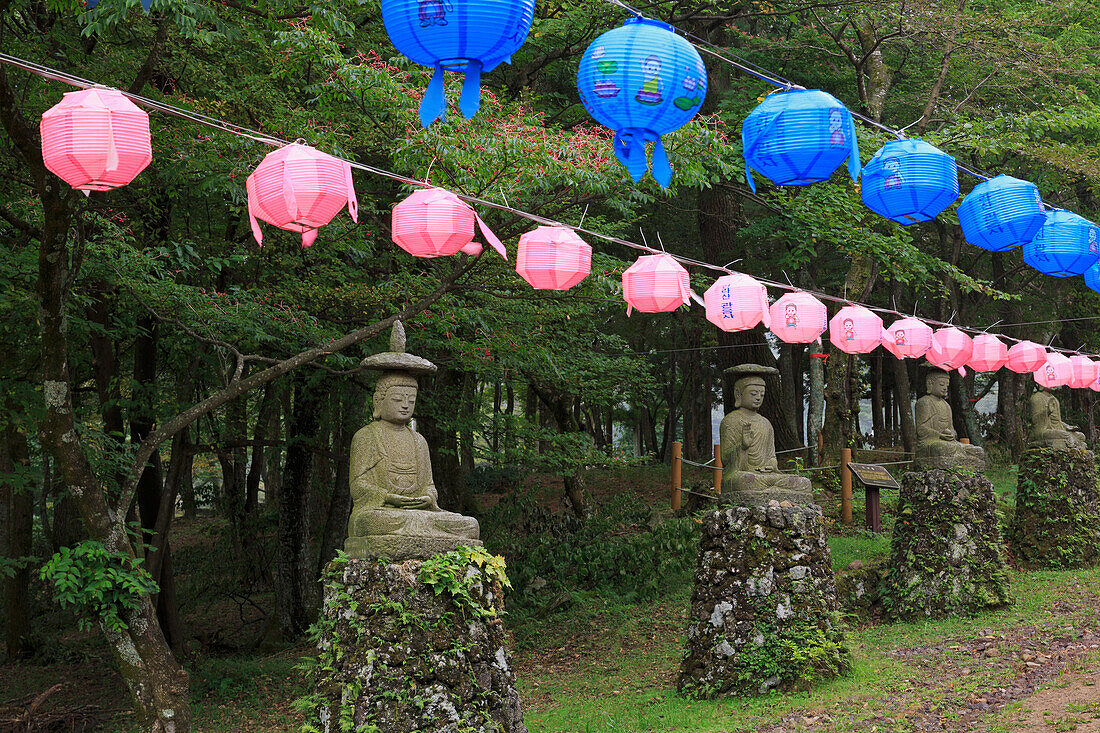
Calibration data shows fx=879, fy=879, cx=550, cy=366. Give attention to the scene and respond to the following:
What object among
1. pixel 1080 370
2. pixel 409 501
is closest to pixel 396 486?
pixel 409 501

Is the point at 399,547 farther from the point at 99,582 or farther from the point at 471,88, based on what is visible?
the point at 471,88

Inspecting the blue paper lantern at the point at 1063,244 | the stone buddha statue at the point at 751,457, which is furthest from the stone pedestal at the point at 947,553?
the blue paper lantern at the point at 1063,244

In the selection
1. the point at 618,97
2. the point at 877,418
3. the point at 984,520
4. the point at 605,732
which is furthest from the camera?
the point at 877,418

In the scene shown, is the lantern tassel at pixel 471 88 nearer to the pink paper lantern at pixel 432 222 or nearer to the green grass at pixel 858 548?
the pink paper lantern at pixel 432 222

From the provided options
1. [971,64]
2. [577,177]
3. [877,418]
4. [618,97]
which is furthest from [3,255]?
[877,418]

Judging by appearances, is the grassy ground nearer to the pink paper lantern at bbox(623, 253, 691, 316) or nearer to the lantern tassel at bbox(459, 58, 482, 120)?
the pink paper lantern at bbox(623, 253, 691, 316)

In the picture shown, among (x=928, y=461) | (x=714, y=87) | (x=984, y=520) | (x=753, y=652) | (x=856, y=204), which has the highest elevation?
(x=714, y=87)

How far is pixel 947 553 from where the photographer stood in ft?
37.8

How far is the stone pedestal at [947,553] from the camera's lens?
37.2 ft

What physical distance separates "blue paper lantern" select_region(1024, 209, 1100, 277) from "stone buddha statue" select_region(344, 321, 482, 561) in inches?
220

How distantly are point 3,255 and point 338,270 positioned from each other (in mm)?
3453

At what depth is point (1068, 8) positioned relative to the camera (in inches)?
645

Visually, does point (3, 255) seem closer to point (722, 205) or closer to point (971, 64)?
point (722, 205)

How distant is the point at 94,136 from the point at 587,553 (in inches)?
450
